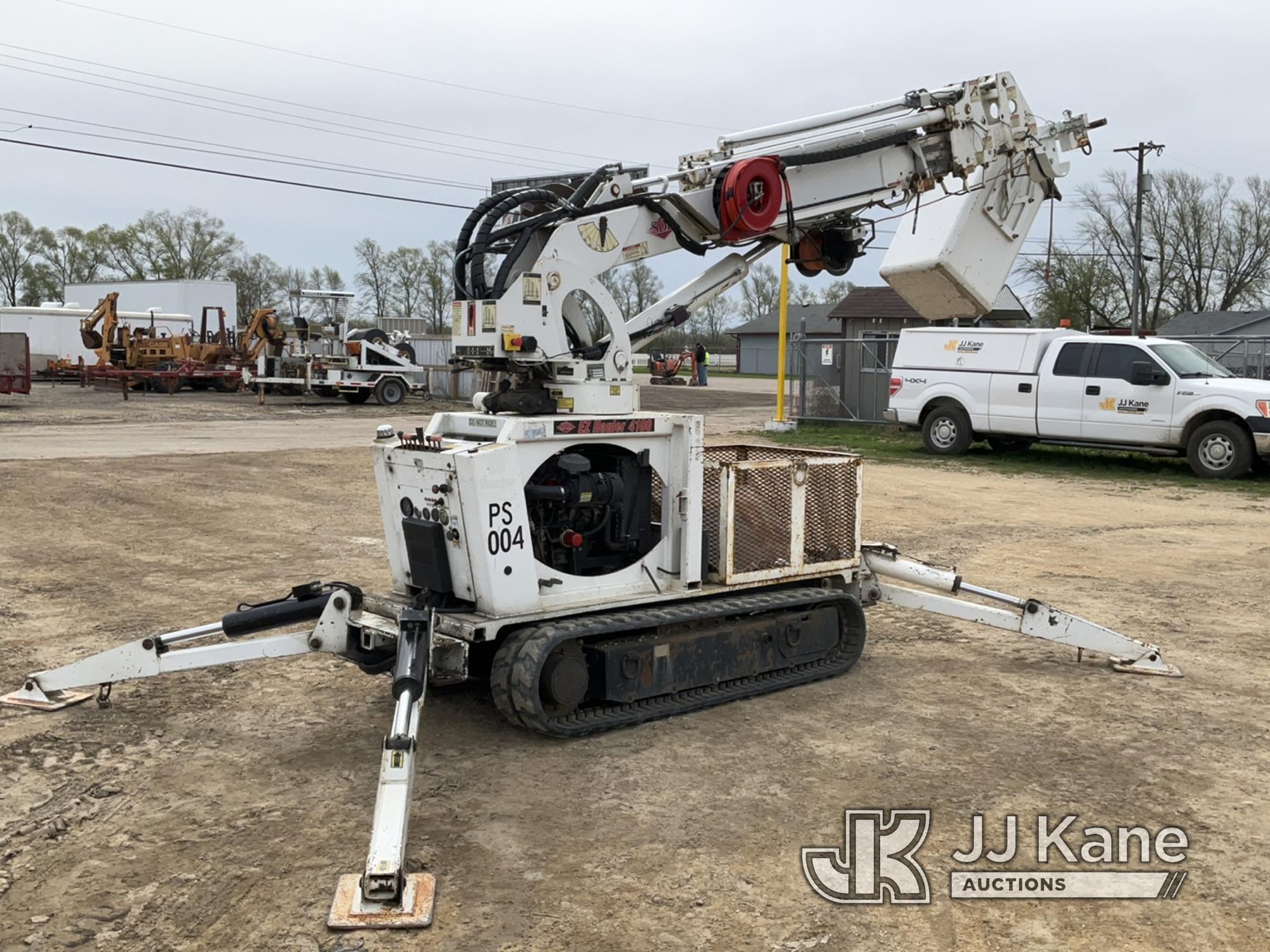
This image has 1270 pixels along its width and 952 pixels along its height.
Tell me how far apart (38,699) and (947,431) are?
16085 millimetres

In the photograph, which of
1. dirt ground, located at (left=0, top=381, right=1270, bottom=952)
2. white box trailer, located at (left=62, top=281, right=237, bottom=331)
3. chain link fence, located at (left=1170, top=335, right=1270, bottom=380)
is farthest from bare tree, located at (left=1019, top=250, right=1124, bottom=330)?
dirt ground, located at (left=0, top=381, right=1270, bottom=952)

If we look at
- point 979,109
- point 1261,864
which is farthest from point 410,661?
point 979,109

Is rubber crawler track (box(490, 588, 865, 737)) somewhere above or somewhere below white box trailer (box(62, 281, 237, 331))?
below

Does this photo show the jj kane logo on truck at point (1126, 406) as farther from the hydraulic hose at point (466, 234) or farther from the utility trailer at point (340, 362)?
the utility trailer at point (340, 362)

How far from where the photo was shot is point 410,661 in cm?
544

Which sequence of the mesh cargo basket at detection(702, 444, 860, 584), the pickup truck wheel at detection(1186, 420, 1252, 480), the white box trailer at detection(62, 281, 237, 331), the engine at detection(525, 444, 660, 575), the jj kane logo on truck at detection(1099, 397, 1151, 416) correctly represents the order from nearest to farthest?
the engine at detection(525, 444, 660, 575) < the mesh cargo basket at detection(702, 444, 860, 584) < the pickup truck wheel at detection(1186, 420, 1252, 480) < the jj kane logo on truck at detection(1099, 397, 1151, 416) < the white box trailer at detection(62, 281, 237, 331)

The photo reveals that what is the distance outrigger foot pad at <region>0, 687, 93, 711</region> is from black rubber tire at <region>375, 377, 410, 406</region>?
27211 mm

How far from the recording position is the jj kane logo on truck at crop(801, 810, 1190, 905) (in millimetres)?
4512

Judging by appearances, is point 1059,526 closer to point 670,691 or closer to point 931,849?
point 670,691

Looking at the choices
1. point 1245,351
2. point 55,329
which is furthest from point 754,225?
point 55,329

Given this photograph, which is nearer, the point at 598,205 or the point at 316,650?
the point at 316,650

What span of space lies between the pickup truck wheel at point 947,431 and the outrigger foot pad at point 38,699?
1571 centimetres

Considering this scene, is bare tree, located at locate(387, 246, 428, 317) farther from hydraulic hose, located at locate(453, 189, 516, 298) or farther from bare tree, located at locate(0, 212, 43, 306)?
hydraulic hose, located at locate(453, 189, 516, 298)

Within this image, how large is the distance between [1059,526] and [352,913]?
10797 millimetres
